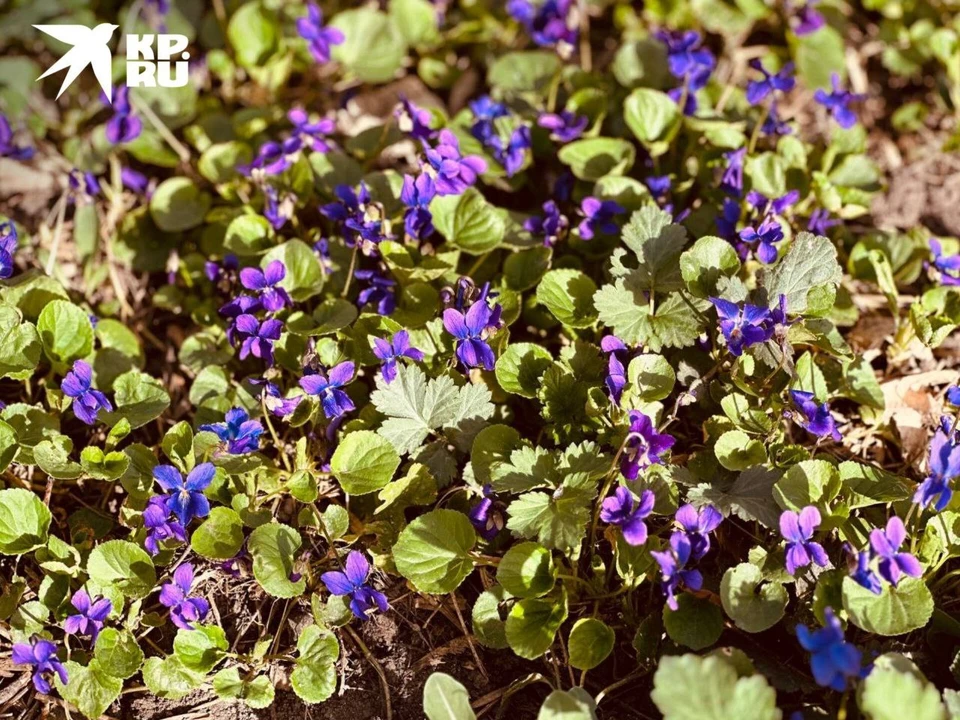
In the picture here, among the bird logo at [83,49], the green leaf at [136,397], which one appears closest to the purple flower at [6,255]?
the green leaf at [136,397]

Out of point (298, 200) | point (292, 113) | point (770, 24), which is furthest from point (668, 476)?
point (770, 24)

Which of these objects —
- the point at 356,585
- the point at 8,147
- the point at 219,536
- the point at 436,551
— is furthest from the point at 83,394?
the point at 8,147

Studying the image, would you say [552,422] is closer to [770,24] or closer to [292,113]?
[292,113]

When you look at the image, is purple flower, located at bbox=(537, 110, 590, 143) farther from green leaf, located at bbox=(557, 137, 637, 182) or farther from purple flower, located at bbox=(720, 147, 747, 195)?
purple flower, located at bbox=(720, 147, 747, 195)

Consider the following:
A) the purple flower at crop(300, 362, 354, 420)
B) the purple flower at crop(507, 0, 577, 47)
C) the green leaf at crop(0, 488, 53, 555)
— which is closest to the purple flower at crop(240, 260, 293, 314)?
→ the purple flower at crop(300, 362, 354, 420)

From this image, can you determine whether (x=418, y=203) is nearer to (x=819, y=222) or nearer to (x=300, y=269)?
(x=300, y=269)

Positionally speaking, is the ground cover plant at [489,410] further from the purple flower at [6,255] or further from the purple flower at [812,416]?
the purple flower at [6,255]
